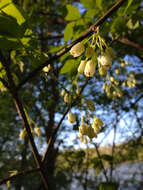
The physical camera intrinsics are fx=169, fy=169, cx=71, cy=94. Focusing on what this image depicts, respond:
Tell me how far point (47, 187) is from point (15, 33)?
3.18 feet

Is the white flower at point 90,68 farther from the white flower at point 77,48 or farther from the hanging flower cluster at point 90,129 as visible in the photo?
the hanging flower cluster at point 90,129

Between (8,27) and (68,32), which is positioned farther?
(68,32)

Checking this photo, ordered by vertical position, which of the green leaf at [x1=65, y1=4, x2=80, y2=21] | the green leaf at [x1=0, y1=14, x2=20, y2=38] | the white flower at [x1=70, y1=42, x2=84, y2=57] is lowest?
the white flower at [x1=70, y1=42, x2=84, y2=57]

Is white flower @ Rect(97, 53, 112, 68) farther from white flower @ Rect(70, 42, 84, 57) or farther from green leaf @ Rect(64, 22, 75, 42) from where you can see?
green leaf @ Rect(64, 22, 75, 42)

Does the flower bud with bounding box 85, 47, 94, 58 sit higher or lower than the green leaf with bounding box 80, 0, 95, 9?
lower

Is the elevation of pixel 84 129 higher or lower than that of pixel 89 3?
lower

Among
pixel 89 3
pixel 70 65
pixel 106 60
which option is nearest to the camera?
pixel 106 60

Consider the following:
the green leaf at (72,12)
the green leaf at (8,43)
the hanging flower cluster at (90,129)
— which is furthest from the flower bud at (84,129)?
the green leaf at (72,12)

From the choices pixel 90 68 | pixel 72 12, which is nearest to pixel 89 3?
pixel 72 12

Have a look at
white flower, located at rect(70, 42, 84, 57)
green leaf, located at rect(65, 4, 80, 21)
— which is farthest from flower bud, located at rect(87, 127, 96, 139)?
green leaf, located at rect(65, 4, 80, 21)

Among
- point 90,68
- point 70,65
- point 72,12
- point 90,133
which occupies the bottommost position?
point 90,133

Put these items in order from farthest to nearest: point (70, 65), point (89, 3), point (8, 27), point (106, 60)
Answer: point (89, 3) → point (70, 65) → point (106, 60) → point (8, 27)

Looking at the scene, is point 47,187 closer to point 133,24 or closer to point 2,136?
point 133,24

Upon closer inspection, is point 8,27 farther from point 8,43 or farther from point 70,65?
point 70,65
